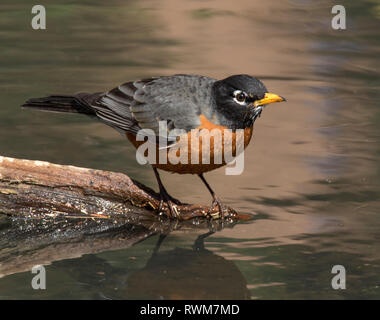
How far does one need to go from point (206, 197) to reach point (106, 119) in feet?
4.05

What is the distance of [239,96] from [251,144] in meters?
2.66

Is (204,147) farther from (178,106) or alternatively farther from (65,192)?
(65,192)

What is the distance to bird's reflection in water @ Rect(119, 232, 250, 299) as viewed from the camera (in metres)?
5.65

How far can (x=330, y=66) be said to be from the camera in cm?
1248

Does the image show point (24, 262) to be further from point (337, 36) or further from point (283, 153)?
point (337, 36)

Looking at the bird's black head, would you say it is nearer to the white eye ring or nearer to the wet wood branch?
the white eye ring

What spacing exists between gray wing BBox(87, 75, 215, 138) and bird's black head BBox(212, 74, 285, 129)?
0.51 feet

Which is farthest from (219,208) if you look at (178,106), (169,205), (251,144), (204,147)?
(251,144)

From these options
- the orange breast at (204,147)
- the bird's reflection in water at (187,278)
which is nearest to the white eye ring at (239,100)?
the orange breast at (204,147)

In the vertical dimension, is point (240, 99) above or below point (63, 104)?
above

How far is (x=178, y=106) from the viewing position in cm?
681

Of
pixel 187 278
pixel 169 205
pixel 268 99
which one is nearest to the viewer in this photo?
pixel 187 278

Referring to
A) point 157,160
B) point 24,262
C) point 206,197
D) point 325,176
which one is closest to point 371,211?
point 325,176

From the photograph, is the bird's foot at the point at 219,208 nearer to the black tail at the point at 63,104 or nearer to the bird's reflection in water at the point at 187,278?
the bird's reflection in water at the point at 187,278
